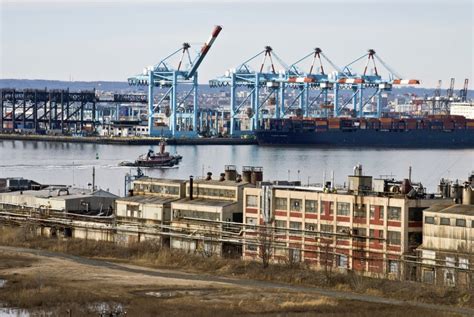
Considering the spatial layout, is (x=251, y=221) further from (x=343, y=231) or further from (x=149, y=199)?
(x=149, y=199)

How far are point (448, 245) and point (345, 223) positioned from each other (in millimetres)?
2442

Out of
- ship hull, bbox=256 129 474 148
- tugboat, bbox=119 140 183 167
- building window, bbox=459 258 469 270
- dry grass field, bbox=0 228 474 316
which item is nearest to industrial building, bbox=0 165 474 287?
building window, bbox=459 258 469 270

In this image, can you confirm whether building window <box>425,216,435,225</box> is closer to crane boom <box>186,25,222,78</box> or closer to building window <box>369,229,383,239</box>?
building window <box>369,229,383,239</box>

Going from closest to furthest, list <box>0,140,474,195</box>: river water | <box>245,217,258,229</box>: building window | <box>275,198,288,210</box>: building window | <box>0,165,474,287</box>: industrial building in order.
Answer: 1. <box>0,165,474,287</box>: industrial building
2. <box>275,198,288,210</box>: building window
3. <box>245,217,258,229</box>: building window
4. <box>0,140,474,195</box>: river water

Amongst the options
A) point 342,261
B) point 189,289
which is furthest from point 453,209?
point 189,289

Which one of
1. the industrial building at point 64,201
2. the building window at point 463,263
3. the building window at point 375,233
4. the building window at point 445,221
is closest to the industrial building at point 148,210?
the industrial building at point 64,201

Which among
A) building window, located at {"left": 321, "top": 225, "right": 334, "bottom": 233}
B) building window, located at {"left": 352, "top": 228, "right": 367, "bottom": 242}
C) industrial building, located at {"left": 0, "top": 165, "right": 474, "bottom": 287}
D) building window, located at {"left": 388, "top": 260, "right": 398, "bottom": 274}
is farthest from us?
building window, located at {"left": 321, "top": 225, "right": 334, "bottom": 233}

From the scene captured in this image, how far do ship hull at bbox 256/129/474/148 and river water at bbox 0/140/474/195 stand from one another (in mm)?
2708

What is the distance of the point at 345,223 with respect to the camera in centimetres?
2425

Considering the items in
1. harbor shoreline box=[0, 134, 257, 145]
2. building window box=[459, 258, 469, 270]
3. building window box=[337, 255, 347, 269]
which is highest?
harbor shoreline box=[0, 134, 257, 145]

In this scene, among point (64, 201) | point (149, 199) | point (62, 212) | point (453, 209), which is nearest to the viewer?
point (453, 209)

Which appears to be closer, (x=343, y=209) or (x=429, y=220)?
(x=429, y=220)

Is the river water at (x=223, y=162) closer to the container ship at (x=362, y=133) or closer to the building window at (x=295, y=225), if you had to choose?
the container ship at (x=362, y=133)

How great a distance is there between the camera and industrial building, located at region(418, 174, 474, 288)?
21.7 meters
